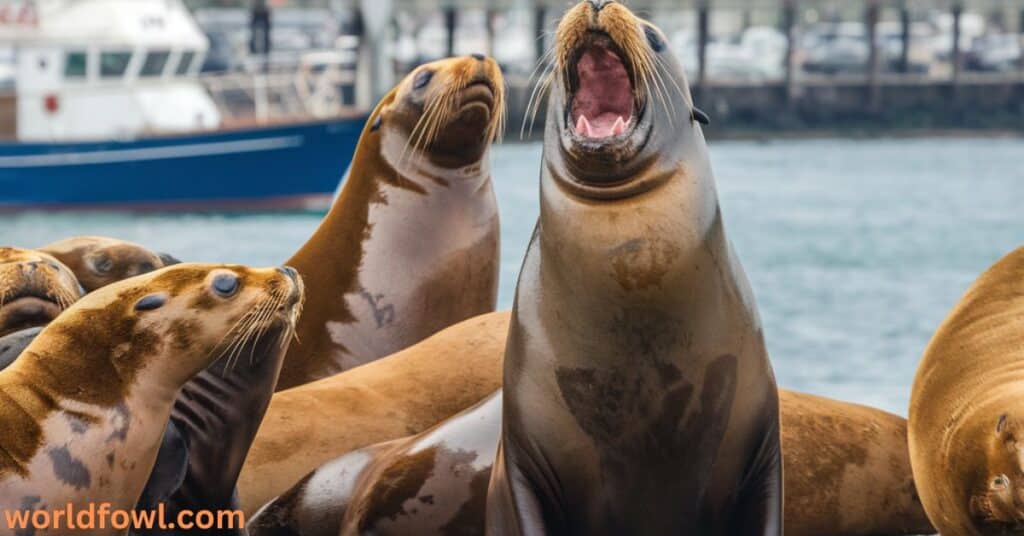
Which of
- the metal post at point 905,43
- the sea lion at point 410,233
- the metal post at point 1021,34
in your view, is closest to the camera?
the sea lion at point 410,233

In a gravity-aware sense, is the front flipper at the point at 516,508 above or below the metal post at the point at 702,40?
above

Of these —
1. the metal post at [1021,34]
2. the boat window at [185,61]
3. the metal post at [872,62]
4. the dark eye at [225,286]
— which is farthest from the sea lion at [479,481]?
the metal post at [1021,34]

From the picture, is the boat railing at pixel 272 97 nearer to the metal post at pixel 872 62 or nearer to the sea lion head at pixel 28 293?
the metal post at pixel 872 62

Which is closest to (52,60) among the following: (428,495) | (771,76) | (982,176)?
(982,176)

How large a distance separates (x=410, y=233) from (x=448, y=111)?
1.47 ft

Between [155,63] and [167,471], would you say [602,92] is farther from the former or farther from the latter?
[155,63]

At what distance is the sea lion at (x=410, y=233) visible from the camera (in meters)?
6.14

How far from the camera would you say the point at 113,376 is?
3861 mm

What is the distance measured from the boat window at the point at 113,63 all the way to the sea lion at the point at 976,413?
23754 mm

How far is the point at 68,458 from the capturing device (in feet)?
12.3

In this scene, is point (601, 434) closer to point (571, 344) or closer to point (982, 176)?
point (571, 344)

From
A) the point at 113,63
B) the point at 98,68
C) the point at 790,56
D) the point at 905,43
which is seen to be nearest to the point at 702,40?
the point at 790,56

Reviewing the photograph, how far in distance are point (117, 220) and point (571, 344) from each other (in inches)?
1042

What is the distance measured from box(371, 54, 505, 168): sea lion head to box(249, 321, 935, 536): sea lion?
1.33 metres
